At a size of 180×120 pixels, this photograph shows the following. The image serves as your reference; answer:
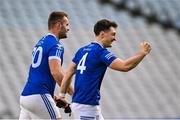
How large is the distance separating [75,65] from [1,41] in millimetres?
6207

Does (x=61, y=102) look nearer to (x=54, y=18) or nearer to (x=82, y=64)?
(x=82, y=64)

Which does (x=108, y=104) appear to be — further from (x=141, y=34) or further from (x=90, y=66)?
(x=90, y=66)

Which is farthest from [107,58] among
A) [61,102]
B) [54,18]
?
[54,18]

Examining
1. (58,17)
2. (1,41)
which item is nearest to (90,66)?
(58,17)

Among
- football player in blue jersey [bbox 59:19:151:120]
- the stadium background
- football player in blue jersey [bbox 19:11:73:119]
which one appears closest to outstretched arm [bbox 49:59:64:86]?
football player in blue jersey [bbox 19:11:73:119]

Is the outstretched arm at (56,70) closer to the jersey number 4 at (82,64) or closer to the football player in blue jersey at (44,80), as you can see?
the football player in blue jersey at (44,80)

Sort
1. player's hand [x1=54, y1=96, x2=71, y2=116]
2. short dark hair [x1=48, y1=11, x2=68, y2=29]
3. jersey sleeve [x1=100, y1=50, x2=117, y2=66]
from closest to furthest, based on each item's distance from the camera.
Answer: jersey sleeve [x1=100, y1=50, x2=117, y2=66] < player's hand [x1=54, y1=96, x2=71, y2=116] < short dark hair [x1=48, y1=11, x2=68, y2=29]

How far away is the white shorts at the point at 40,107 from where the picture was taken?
5.50 metres

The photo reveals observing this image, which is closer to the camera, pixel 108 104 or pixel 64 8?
pixel 108 104

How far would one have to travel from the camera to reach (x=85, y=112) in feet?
17.6

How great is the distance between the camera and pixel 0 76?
11.0 meters

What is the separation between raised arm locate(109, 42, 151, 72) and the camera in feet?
16.7

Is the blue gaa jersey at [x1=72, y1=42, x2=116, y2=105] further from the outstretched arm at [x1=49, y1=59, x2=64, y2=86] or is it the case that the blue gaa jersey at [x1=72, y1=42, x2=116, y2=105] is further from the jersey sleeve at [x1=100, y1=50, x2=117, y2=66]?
the outstretched arm at [x1=49, y1=59, x2=64, y2=86]

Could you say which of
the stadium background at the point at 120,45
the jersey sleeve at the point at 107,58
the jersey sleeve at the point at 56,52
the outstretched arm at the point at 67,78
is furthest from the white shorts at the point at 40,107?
the stadium background at the point at 120,45
